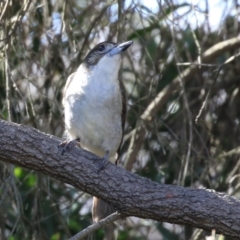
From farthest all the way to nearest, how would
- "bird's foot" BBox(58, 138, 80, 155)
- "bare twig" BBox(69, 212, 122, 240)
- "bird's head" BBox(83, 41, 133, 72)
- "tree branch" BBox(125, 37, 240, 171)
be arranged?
"tree branch" BBox(125, 37, 240, 171) → "bird's head" BBox(83, 41, 133, 72) → "bird's foot" BBox(58, 138, 80, 155) → "bare twig" BBox(69, 212, 122, 240)

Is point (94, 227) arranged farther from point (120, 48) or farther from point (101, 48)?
point (101, 48)

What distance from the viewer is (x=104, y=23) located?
21.1 feet

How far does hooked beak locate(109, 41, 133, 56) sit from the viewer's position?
19.2 ft

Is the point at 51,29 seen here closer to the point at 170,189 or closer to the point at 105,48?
the point at 105,48

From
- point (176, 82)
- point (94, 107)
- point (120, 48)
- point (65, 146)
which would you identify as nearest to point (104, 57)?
point (120, 48)

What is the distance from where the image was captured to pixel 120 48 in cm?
600

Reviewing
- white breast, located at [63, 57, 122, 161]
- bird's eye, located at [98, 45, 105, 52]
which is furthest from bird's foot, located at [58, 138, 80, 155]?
bird's eye, located at [98, 45, 105, 52]

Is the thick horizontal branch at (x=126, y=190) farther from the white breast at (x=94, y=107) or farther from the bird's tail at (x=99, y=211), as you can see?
the bird's tail at (x=99, y=211)

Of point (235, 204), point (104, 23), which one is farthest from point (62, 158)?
point (104, 23)

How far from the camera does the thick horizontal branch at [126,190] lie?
4688 mm

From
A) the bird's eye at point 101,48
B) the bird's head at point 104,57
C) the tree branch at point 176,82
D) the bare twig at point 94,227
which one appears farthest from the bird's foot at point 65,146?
the tree branch at point 176,82

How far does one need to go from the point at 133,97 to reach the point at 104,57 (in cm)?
106

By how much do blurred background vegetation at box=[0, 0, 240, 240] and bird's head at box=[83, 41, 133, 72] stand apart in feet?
0.32

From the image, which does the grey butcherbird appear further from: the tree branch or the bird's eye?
the tree branch
